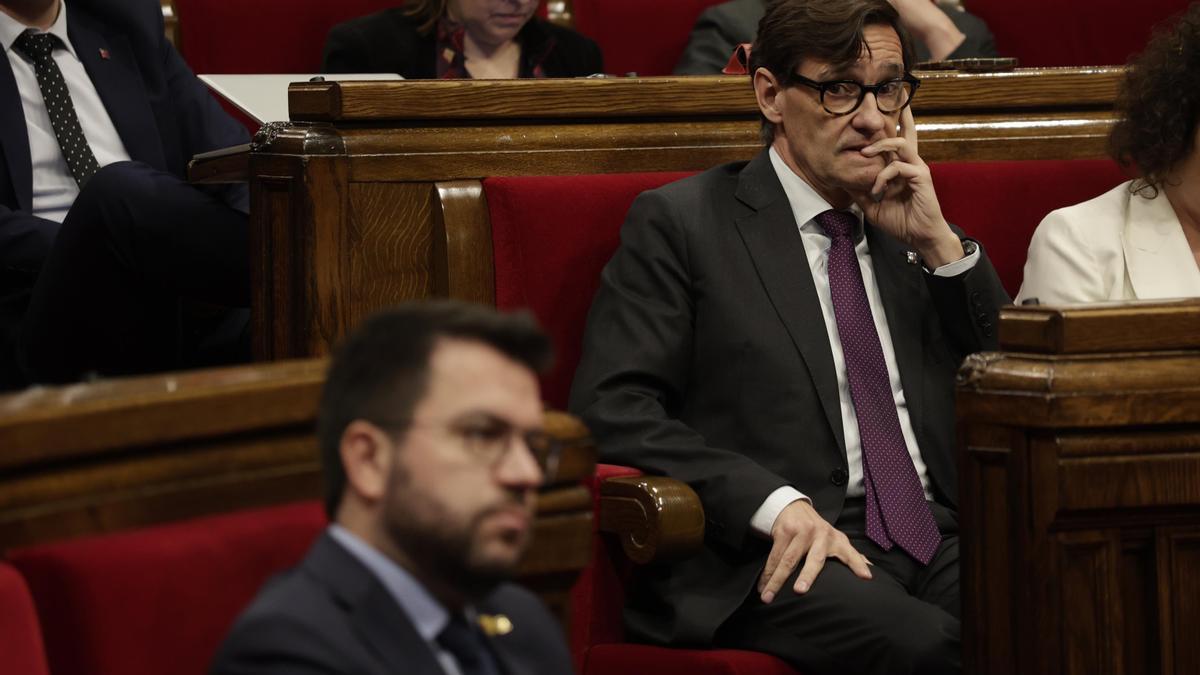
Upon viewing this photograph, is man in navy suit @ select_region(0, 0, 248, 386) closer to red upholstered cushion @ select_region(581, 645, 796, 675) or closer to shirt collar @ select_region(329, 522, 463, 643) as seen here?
red upholstered cushion @ select_region(581, 645, 796, 675)

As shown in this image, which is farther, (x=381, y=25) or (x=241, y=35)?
(x=241, y=35)

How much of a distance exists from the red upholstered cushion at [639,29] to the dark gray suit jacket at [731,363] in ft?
3.80

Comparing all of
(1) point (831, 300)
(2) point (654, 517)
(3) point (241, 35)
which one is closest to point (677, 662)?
(2) point (654, 517)

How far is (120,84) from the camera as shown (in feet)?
7.07

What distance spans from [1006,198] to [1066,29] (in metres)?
1.19

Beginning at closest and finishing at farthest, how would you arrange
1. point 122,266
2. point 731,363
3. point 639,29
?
point 731,363 < point 122,266 < point 639,29

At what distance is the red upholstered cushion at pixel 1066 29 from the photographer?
2.93 m

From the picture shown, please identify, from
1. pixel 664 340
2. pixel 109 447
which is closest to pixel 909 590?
pixel 664 340

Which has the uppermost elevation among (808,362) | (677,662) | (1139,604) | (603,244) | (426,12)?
(426,12)

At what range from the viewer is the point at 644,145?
5.82 ft

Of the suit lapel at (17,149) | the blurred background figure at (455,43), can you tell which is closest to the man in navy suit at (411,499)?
the suit lapel at (17,149)

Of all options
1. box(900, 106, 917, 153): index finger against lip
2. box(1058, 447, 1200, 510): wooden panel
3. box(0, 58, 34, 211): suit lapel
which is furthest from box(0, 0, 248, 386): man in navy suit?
box(1058, 447, 1200, 510): wooden panel

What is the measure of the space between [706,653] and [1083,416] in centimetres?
41

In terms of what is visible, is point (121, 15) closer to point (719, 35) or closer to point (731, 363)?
point (719, 35)
